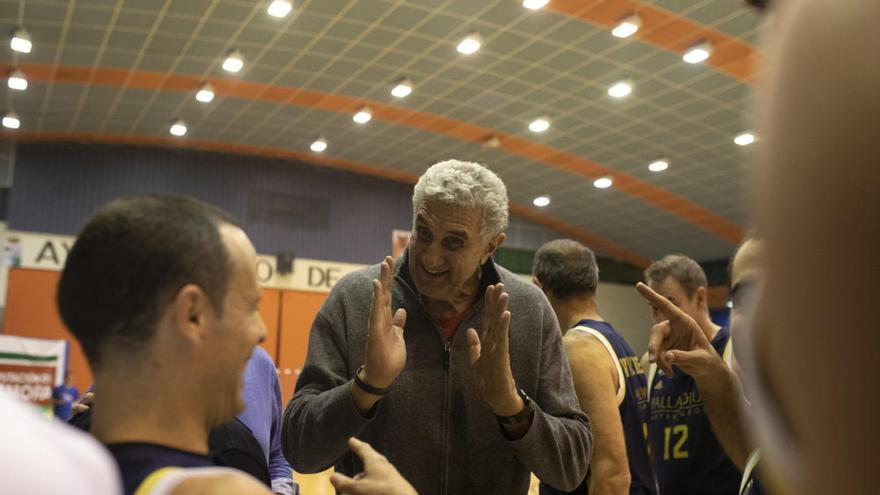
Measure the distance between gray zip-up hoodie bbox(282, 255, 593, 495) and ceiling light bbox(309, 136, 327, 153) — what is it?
15.3m

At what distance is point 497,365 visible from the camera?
7.48 ft

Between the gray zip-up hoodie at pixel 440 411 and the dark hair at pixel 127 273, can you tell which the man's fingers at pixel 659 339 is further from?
the dark hair at pixel 127 273

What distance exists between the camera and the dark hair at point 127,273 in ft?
4.75

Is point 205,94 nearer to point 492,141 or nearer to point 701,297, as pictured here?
point 492,141

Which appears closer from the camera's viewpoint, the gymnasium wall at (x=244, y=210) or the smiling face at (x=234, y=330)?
the smiling face at (x=234, y=330)

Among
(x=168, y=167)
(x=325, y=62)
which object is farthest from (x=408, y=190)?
(x=325, y=62)

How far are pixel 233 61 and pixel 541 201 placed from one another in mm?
10587

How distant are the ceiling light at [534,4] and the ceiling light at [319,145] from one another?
25.4 ft

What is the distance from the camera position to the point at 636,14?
11.0m

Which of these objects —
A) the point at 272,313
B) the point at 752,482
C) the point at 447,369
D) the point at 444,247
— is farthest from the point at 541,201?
the point at 752,482

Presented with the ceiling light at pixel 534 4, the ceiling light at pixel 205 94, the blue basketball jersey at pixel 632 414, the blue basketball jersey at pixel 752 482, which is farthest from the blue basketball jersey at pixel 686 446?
the ceiling light at pixel 205 94

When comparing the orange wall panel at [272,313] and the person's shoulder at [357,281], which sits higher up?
the orange wall panel at [272,313]

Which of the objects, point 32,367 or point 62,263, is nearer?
point 32,367

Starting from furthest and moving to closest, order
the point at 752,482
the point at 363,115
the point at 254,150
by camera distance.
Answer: the point at 254,150 < the point at 363,115 < the point at 752,482
